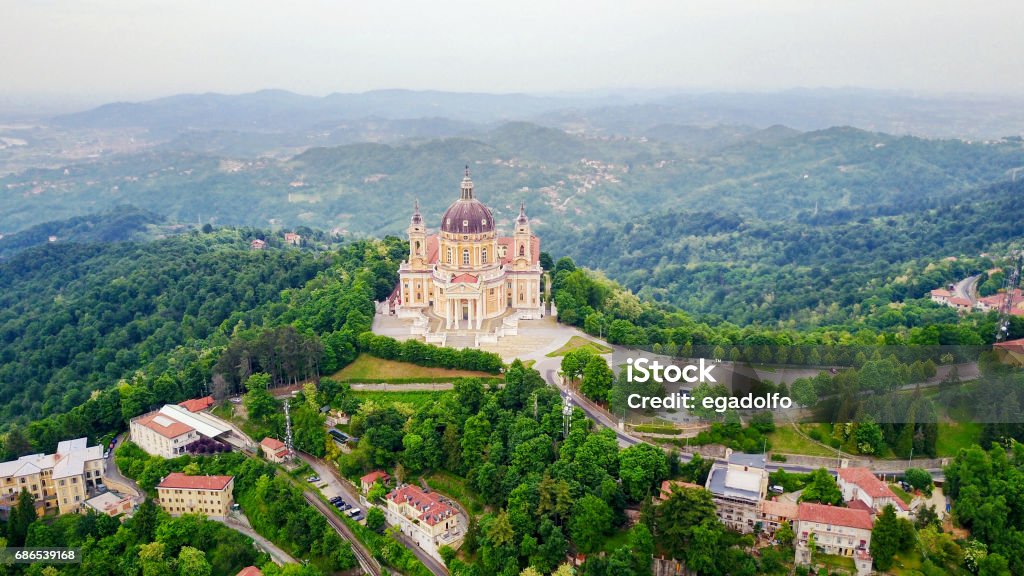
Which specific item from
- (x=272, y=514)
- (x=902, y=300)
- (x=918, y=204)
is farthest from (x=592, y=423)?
(x=918, y=204)

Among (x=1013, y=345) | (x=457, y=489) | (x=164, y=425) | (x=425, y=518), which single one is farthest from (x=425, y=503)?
(x=1013, y=345)

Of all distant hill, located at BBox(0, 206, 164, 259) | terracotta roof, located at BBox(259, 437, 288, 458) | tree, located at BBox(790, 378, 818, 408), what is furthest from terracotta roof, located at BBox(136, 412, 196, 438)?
distant hill, located at BBox(0, 206, 164, 259)

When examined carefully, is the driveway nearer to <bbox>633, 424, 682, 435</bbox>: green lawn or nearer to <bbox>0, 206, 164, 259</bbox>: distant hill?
<bbox>633, 424, 682, 435</bbox>: green lawn

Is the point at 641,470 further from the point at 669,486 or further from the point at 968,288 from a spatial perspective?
the point at 968,288

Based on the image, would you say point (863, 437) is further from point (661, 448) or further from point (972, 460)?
point (661, 448)

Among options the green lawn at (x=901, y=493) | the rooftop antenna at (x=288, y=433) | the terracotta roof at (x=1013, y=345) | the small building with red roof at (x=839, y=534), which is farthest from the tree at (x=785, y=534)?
the rooftop antenna at (x=288, y=433)
